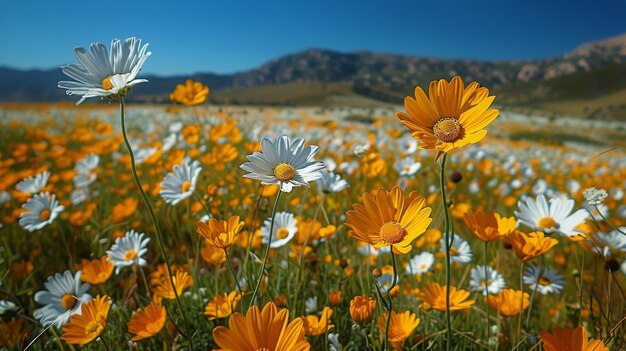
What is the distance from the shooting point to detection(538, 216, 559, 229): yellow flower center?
107 centimetres

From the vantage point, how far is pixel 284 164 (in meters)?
0.79

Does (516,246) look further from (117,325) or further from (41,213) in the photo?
(41,213)

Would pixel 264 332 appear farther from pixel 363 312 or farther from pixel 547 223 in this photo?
pixel 547 223

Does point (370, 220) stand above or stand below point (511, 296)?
above

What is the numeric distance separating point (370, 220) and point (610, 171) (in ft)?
21.1

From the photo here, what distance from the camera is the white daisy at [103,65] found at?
2.47 ft

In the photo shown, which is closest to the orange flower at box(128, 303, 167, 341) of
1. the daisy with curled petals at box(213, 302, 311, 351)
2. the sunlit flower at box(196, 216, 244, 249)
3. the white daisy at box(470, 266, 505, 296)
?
the sunlit flower at box(196, 216, 244, 249)

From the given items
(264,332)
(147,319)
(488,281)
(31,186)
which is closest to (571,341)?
(264,332)

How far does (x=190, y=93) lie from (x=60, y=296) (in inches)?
40.9

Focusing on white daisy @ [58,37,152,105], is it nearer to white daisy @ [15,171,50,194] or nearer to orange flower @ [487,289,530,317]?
orange flower @ [487,289,530,317]

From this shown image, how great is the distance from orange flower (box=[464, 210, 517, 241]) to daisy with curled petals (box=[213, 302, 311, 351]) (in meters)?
0.48

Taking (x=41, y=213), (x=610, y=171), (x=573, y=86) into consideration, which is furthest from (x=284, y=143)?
(x=573, y=86)

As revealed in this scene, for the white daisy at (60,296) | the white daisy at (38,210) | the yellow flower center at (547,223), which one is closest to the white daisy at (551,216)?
the yellow flower center at (547,223)

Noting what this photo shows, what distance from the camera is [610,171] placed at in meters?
5.44
